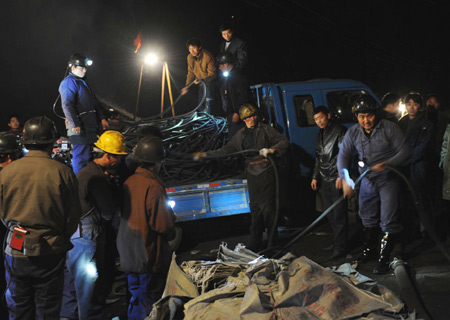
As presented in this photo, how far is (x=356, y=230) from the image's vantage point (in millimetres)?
7223

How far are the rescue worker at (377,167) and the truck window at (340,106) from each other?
242cm

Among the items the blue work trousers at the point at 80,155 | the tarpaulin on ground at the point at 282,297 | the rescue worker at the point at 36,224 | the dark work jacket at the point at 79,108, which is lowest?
the tarpaulin on ground at the point at 282,297

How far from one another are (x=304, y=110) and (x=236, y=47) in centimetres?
192

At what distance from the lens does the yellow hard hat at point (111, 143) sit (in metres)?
4.25

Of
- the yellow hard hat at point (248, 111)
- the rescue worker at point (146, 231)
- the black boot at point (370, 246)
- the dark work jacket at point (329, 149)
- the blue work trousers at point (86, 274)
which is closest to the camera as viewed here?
the rescue worker at point (146, 231)

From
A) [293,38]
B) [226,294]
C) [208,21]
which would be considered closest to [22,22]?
[208,21]

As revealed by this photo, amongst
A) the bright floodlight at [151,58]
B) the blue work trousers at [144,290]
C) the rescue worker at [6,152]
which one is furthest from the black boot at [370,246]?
the bright floodlight at [151,58]

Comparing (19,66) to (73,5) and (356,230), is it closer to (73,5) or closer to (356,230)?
(73,5)

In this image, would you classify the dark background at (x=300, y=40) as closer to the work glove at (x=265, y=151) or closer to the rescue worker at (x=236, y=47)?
the rescue worker at (x=236, y=47)

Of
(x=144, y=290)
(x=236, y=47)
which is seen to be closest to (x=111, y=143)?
(x=144, y=290)

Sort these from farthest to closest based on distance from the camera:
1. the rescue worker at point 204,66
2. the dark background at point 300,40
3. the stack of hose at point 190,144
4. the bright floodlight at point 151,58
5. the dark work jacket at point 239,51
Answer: the bright floodlight at point 151,58 < the dark background at point 300,40 < the rescue worker at point 204,66 < the dark work jacket at point 239,51 < the stack of hose at point 190,144

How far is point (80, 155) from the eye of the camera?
20.2 ft

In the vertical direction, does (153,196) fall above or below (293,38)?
below

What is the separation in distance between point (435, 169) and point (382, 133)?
2208 millimetres
